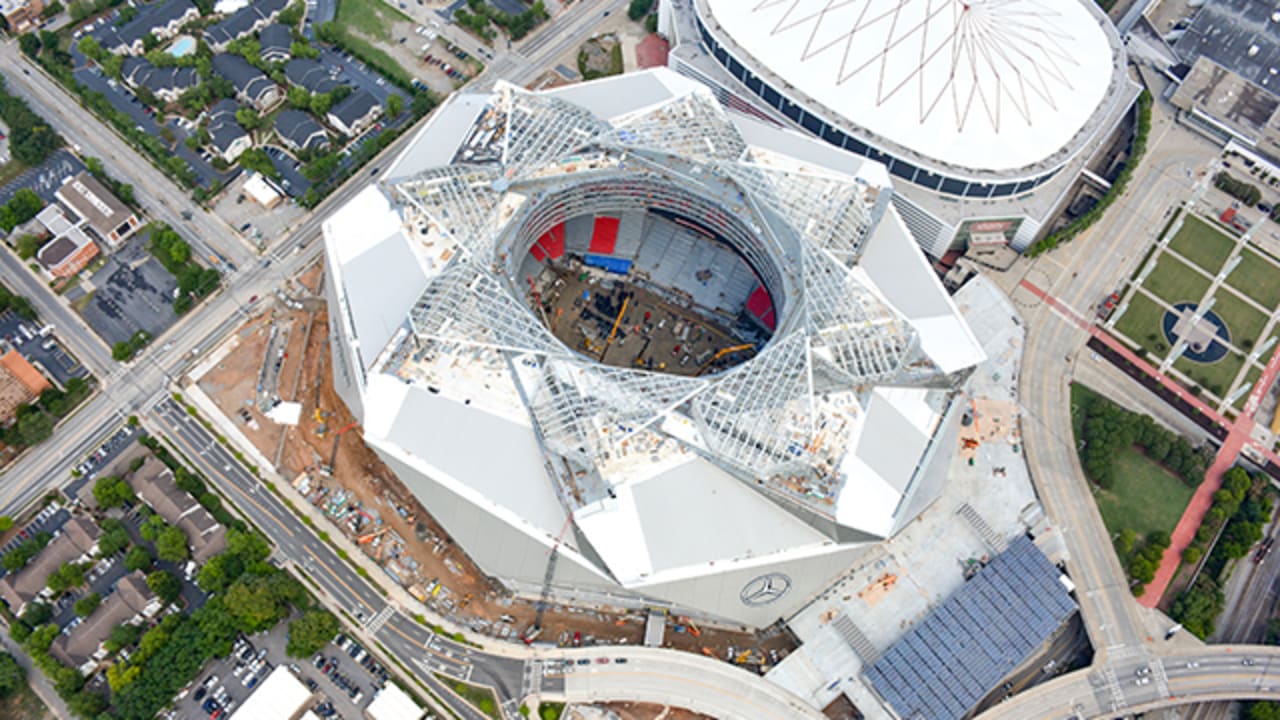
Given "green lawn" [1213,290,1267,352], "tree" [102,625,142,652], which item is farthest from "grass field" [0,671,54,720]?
"green lawn" [1213,290,1267,352]

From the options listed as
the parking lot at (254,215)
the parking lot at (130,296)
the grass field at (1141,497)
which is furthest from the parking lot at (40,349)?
the grass field at (1141,497)

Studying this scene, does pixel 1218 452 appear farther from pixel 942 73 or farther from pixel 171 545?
pixel 171 545

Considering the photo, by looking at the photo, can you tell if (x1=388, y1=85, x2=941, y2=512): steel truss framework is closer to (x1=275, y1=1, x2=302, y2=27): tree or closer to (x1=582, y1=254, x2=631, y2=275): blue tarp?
(x1=582, y1=254, x2=631, y2=275): blue tarp

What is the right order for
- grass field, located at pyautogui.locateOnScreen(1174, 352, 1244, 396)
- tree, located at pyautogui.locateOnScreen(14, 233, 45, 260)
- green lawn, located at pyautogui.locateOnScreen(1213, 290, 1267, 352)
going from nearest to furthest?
grass field, located at pyautogui.locateOnScreen(1174, 352, 1244, 396) → tree, located at pyautogui.locateOnScreen(14, 233, 45, 260) → green lawn, located at pyautogui.locateOnScreen(1213, 290, 1267, 352)

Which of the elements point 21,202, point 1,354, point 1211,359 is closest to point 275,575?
point 1,354

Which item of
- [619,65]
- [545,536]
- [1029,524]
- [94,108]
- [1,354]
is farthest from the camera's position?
[619,65]

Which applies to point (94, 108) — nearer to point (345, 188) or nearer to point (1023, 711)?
point (345, 188)

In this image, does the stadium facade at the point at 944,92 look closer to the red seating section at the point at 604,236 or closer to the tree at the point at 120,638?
the red seating section at the point at 604,236
